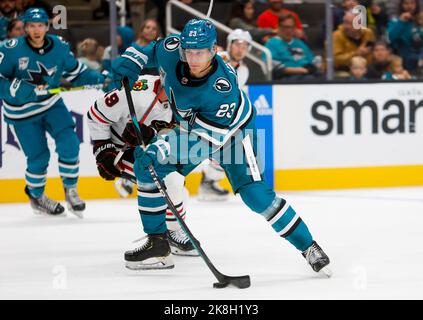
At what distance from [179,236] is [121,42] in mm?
2727

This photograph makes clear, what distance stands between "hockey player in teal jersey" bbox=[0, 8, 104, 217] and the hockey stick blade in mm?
2468

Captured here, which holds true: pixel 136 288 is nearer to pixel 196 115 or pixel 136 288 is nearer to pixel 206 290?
pixel 206 290

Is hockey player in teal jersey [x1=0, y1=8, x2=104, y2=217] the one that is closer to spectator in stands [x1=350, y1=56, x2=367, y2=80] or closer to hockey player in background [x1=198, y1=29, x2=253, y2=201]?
hockey player in background [x1=198, y1=29, x2=253, y2=201]

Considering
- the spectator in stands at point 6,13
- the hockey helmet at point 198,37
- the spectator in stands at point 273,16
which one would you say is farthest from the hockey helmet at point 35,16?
the spectator in stands at point 273,16

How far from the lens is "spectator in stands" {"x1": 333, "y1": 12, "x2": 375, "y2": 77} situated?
7.82 meters

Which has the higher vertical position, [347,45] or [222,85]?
[222,85]

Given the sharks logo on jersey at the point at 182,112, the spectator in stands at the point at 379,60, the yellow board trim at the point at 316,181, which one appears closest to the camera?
the sharks logo on jersey at the point at 182,112

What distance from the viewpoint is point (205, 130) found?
4160 millimetres

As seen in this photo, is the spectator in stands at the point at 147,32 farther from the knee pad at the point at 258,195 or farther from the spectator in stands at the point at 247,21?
the knee pad at the point at 258,195

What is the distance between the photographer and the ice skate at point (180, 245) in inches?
194

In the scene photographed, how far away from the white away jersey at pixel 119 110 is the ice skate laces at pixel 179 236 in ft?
1.63

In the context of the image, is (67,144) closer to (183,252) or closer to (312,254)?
(183,252)

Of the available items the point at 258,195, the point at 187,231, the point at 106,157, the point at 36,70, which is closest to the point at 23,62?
the point at 36,70
